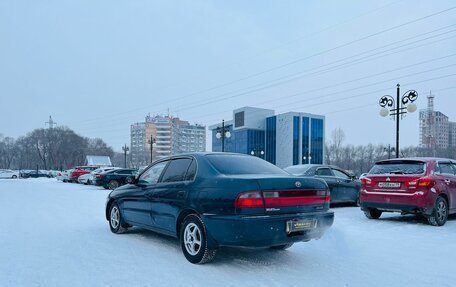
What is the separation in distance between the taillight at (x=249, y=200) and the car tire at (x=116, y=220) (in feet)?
11.2

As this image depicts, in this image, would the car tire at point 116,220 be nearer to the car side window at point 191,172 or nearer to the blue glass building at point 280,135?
the car side window at point 191,172

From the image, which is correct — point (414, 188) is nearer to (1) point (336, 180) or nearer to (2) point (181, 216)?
(1) point (336, 180)

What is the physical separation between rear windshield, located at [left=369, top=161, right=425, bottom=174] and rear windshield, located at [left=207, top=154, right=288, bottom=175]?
14.0 feet

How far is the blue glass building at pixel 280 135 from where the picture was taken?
244 feet

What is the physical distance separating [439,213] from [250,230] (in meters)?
5.96

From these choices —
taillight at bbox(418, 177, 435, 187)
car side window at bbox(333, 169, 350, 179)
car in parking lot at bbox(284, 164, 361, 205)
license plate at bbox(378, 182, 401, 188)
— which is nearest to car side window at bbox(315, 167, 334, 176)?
car in parking lot at bbox(284, 164, 361, 205)

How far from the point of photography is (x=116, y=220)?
7.50 meters

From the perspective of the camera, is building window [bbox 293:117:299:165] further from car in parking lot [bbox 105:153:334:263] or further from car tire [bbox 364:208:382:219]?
car in parking lot [bbox 105:153:334:263]

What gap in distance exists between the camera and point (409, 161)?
9.04 meters

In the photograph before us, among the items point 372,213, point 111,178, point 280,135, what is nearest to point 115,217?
point 372,213

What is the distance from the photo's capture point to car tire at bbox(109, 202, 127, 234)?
7.36 metres

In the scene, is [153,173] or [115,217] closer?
[153,173]

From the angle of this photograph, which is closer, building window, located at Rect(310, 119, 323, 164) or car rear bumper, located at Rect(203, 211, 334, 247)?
car rear bumper, located at Rect(203, 211, 334, 247)

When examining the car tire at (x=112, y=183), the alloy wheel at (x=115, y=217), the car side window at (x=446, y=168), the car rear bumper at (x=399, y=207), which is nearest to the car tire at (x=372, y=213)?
the car rear bumper at (x=399, y=207)
